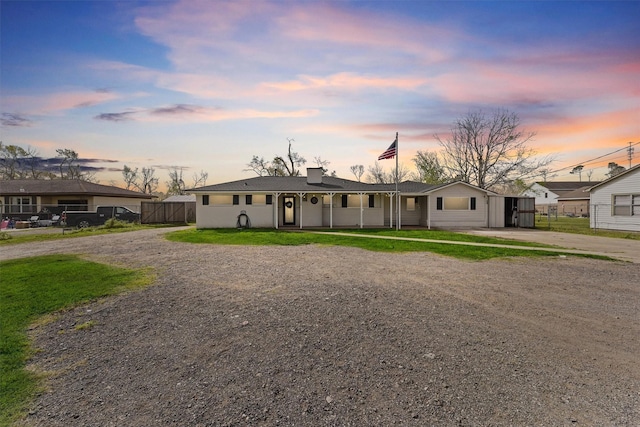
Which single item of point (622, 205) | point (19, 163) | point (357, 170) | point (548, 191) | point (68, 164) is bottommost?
point (622, 205)

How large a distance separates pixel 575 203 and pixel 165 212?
5572cm

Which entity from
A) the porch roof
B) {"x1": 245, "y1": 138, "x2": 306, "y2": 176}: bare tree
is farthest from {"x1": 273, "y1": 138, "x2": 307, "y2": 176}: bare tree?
the porch roof

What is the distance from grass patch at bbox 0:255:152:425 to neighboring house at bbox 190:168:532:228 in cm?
1168

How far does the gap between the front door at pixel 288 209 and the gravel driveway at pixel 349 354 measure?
15664 millimetres

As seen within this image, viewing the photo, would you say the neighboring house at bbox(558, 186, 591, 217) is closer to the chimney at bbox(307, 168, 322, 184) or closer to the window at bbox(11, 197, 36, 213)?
the chimney at bbox(307, 168, 322, 184)

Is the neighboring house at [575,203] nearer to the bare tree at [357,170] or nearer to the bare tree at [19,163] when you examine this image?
the bare tree at [357,170]

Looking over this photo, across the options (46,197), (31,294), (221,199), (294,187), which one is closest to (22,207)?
(46,197)

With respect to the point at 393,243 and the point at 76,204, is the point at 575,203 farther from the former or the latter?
the point at 76,204

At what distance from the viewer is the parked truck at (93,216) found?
892 inches

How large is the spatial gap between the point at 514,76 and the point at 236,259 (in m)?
14.8

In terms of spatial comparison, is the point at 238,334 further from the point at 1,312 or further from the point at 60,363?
the point at 1,312

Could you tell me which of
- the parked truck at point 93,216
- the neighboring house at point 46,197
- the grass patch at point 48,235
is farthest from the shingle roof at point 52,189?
the grass patch at point 48,235

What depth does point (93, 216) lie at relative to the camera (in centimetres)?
2362

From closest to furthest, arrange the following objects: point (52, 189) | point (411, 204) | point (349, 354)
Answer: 1. point (349, 354)
2. point (411, 204)
3. point (52, 189)
